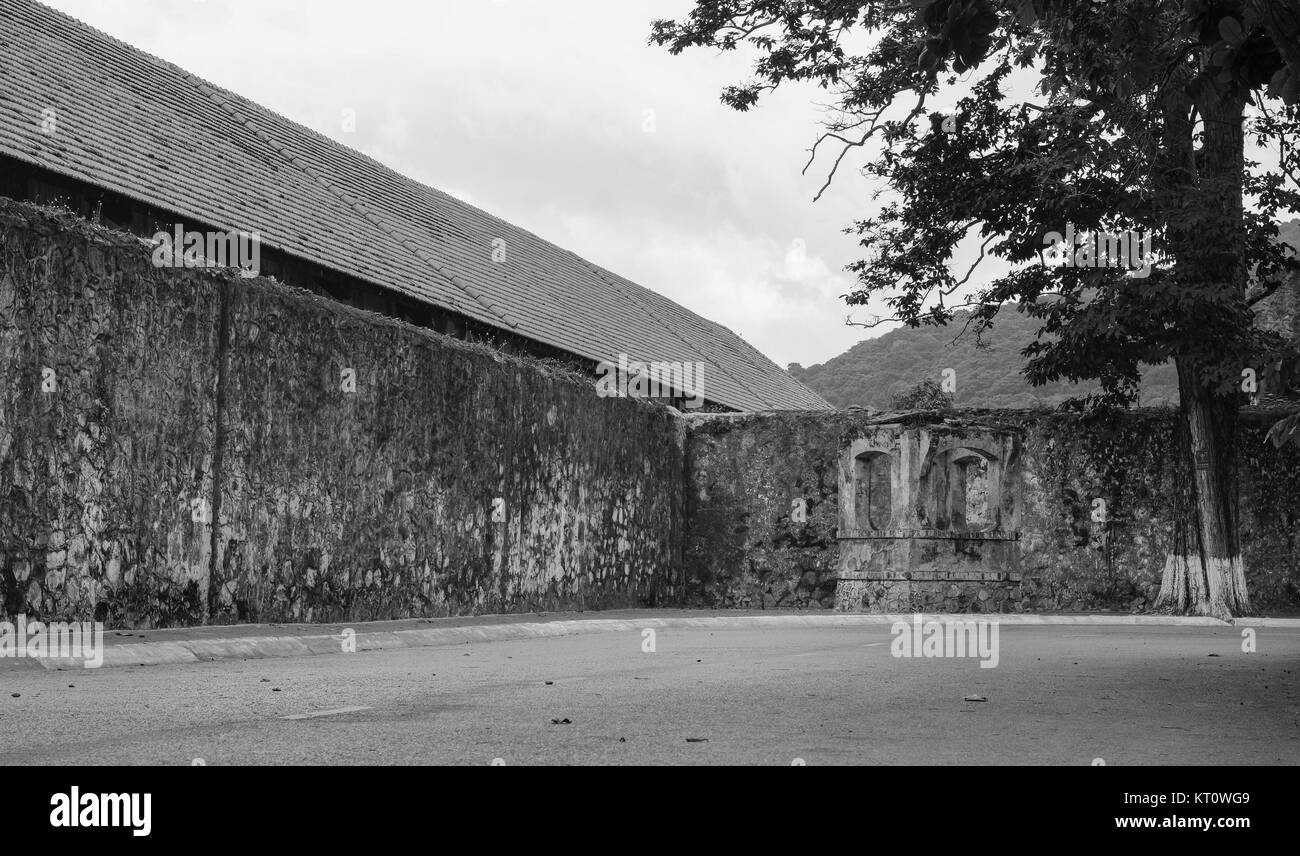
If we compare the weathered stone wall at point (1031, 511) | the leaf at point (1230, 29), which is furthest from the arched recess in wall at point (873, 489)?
the leaf at point (1230, 29)

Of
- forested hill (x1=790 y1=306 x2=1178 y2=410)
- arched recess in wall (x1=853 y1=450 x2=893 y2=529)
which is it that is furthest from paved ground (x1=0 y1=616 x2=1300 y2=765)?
forested hill (x1=790 y1=306 x2=1178 y2=410)

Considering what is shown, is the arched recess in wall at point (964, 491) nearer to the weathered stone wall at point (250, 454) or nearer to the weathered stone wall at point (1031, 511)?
the weathered stone wall at point (1031, 511)

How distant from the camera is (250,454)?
14.0m

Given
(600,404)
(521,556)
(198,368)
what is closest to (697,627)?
(521,556)

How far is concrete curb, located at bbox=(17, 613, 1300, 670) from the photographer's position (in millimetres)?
10578

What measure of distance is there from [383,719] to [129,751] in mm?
1408

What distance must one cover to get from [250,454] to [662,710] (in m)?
7.84

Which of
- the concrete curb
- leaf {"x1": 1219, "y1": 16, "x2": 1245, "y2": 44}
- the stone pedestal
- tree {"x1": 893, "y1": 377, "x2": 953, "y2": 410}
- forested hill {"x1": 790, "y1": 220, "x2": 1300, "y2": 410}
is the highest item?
forested hill {"x1": 790, "y1": 220, "x2": 1300, "y2": 410}

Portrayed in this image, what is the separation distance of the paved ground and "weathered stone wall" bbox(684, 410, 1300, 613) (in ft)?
40.8

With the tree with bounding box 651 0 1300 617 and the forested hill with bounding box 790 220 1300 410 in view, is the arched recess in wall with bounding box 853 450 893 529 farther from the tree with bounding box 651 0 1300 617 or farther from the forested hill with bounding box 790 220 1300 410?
the forested hill with bounding box 790 220 1300 410

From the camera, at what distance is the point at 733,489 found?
85.0ft

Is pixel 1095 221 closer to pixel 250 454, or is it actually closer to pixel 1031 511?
pixel 1031 511
